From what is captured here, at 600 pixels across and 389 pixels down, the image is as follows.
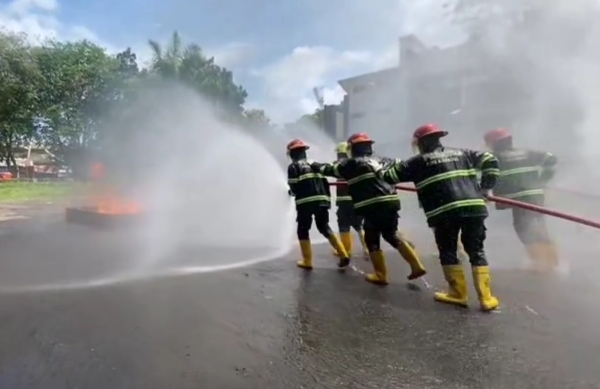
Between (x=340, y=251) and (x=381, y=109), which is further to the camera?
(x=381, y=109)

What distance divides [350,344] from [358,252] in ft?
14.4

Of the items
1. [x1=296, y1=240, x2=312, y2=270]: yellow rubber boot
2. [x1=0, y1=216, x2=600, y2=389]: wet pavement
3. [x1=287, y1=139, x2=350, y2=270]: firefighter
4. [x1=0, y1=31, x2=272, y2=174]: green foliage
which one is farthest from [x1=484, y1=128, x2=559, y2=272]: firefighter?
[x1=0, y1=31, x2=272, y2=174]: green foliage

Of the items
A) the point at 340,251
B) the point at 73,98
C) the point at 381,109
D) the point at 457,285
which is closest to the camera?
the point at 457,285

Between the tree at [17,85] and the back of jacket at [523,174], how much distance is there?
2407cm

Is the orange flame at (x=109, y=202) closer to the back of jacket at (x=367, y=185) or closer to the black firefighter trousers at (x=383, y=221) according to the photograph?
the back of jacket at (x=367, y=185)

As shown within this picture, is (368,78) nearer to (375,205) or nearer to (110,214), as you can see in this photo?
(110,214)

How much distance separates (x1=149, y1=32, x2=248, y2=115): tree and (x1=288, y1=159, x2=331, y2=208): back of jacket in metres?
18.5

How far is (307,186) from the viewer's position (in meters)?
6.04

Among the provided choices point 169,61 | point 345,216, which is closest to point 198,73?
point 169,61

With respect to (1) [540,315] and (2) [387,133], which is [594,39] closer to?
(2) [387,133]

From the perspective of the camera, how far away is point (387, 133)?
1891 centimetres

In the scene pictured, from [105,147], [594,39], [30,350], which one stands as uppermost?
[594,39]

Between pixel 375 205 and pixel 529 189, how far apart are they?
207 cm

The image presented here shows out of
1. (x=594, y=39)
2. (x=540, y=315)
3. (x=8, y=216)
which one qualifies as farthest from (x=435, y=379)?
(x=8, y=216)
